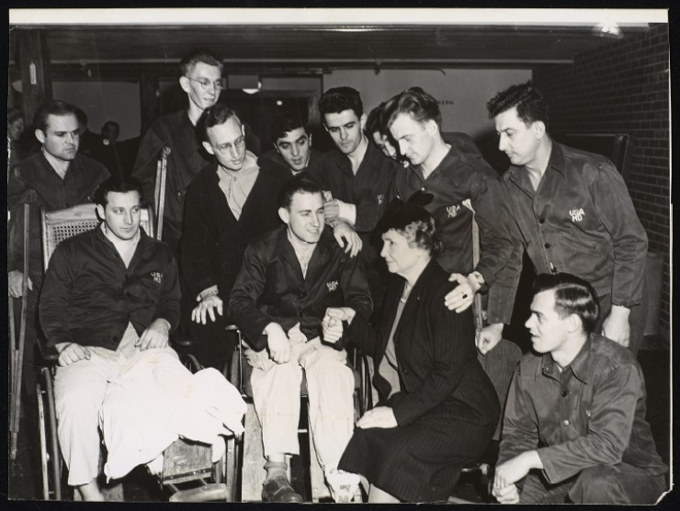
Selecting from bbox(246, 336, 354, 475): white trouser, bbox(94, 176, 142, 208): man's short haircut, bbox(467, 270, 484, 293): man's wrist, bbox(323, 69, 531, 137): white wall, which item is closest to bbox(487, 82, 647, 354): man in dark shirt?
bbox(323, 69, 531, 137): white wall

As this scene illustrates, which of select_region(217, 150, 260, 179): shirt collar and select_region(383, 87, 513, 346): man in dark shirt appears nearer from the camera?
select_region(383, 87, 513, 346): man in dark shirt

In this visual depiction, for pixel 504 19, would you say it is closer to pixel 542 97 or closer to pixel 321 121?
pixel 542 97

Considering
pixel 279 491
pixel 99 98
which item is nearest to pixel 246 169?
pixel 99 98

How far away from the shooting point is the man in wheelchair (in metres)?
2.90

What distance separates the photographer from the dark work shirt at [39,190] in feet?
10.6

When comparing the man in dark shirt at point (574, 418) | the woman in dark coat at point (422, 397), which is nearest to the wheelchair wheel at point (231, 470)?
the woman in dark coat at point (422, 397)

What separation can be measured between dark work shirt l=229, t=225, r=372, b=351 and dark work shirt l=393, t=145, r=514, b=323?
476mm

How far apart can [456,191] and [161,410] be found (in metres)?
1.79

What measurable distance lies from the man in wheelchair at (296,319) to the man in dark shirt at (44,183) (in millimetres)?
1052

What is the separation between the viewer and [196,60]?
11.0 ft

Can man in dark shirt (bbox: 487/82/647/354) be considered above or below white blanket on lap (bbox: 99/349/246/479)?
above

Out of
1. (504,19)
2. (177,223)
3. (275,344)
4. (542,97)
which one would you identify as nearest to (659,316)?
(542,97)

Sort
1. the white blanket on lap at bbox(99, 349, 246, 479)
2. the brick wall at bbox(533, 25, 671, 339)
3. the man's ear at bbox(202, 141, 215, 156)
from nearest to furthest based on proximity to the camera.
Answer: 1. the white blanket on lap at bbox(99, 349, 246, 479)
2. the brick wall at bbox(533, 25, 671, 339)
3. the man's ear at bbox(202, 141, 215, 156)

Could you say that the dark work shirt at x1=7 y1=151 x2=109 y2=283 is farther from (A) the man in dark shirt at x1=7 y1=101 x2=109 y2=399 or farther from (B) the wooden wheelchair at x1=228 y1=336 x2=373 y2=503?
(B) the wooden wheelchair at x1=228 y1=336 x2=373 y2=503
